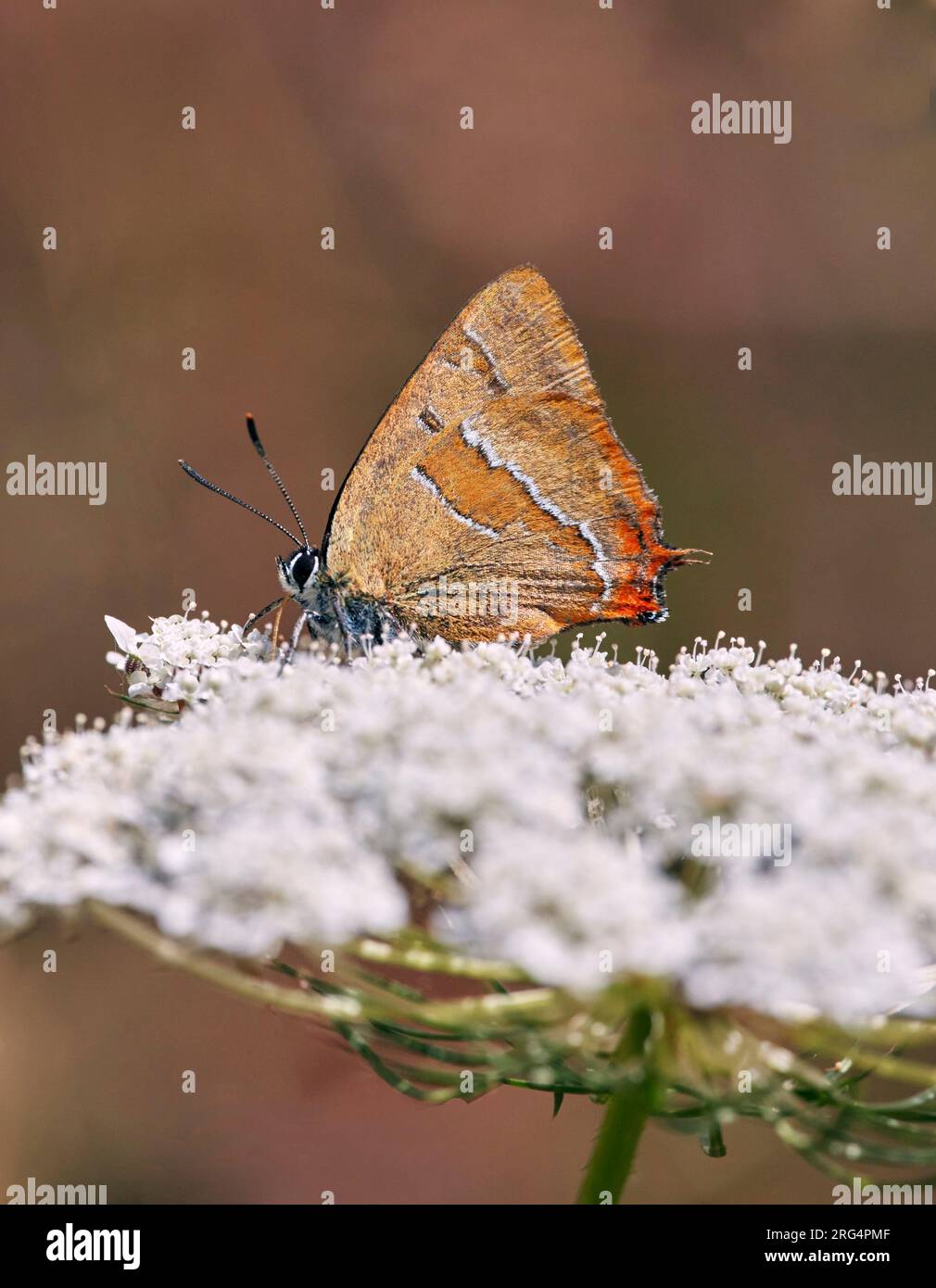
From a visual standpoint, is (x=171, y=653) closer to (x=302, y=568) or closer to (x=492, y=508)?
(x=302, y=568)

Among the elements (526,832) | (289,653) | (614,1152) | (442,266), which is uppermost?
(442,266)

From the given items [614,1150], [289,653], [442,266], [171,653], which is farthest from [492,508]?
[442,266]

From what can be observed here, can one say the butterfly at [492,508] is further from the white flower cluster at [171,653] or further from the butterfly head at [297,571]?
the white flower cluster at [171,653]

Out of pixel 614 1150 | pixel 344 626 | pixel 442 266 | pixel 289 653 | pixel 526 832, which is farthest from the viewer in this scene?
pixel 442 266

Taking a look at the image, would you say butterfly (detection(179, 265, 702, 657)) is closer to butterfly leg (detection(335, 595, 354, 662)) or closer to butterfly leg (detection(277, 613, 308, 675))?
butterfly leg (detection(335, 595, 354, 662))

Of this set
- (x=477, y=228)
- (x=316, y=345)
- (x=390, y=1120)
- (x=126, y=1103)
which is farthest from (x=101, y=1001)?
(x=477, y=228)

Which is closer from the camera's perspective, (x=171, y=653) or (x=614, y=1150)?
(x=614, y=1150)

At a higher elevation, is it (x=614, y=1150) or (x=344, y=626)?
(x=344, y=626)

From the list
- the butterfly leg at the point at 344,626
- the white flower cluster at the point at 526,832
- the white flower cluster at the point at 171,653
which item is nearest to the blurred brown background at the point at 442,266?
the butterfly leg at the point at 344,626
